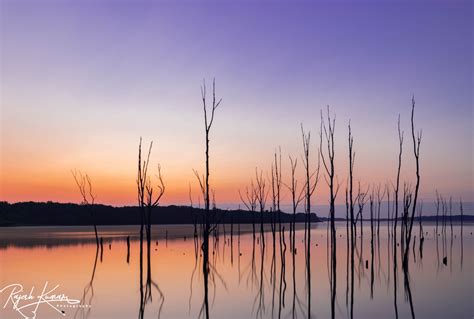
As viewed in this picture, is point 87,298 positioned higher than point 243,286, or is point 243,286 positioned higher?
point 87,298

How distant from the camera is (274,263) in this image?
78.4 feet

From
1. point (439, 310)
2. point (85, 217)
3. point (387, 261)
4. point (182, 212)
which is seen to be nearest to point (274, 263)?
point (387, 261)

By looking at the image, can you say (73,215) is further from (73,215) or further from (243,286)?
(243,286)

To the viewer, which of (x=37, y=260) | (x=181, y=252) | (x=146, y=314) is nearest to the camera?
(x=146, y=314)

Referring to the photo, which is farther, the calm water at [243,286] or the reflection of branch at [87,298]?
the calm water at [243,286]

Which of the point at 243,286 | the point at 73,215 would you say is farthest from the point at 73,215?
the point at 243,286

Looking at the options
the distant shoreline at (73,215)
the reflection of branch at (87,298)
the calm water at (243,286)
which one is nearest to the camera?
the reflection of branch at (87,298)

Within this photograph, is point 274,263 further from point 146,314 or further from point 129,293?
point 146,314

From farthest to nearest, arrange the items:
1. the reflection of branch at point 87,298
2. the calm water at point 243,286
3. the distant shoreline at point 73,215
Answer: the distant shoreline at point 73,215 → the calm water at point 243,286 → the reflection of branch at point 87,298

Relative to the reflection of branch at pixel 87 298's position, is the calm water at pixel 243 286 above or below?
below

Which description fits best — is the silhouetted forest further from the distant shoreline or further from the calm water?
the calm water

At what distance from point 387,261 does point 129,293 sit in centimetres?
1437

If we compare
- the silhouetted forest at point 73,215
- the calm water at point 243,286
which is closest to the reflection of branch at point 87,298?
the calm water at point 243,286

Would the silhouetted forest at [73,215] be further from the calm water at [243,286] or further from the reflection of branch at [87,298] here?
the reflection of branch at [87,298]
